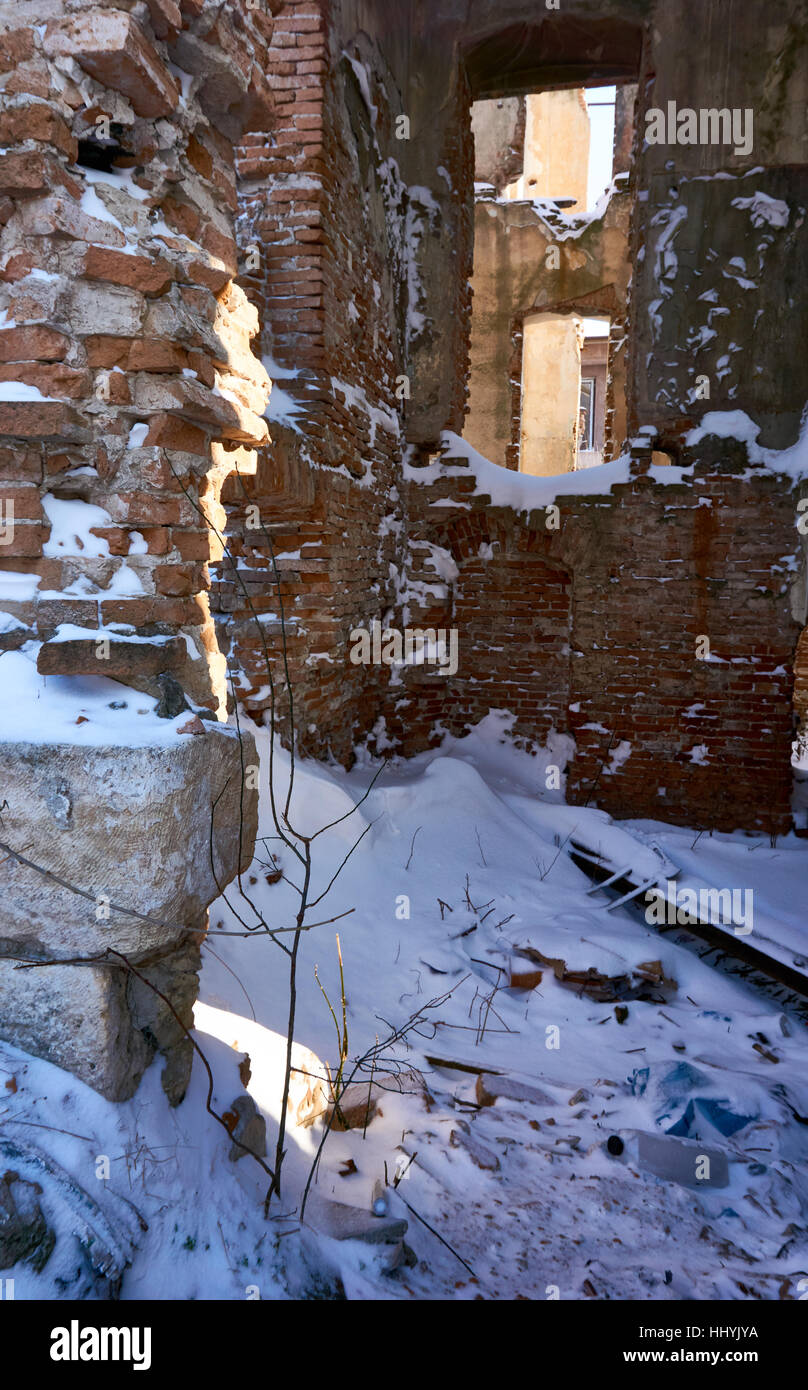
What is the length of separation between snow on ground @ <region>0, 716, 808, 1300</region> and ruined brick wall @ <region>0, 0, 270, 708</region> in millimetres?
841

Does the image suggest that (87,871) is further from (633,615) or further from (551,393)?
(551,393)

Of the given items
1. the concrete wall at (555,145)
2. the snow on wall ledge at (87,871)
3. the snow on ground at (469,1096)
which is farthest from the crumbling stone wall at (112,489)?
the concrete wall at (555,145)

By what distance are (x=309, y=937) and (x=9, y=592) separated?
2.28 metres

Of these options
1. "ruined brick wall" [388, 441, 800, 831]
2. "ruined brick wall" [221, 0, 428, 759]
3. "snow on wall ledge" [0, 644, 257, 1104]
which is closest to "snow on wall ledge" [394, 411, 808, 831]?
"ruined brick wall" [388, 441, 800, 831]

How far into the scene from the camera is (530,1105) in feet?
9.04

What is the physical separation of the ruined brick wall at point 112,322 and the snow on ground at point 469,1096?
841 millimetres

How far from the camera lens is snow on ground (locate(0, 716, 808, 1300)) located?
66.1 inches

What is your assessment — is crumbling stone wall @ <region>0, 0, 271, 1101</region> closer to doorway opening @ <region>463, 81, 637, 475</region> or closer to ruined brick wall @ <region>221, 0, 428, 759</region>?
ruined brick wall @ <region>221, 0, 428, 759</region>

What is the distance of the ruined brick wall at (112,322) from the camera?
175 cm

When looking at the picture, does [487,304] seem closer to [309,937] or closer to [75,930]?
[309,937]

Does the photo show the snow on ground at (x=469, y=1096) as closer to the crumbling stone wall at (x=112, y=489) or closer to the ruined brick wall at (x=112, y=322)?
the crumbling stone wall at (x=112, y=489)

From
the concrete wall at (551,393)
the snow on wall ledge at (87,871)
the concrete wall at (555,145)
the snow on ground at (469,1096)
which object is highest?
the concrete wall at (555,145)

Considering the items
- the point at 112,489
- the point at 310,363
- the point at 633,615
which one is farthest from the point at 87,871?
the point at 633,615
